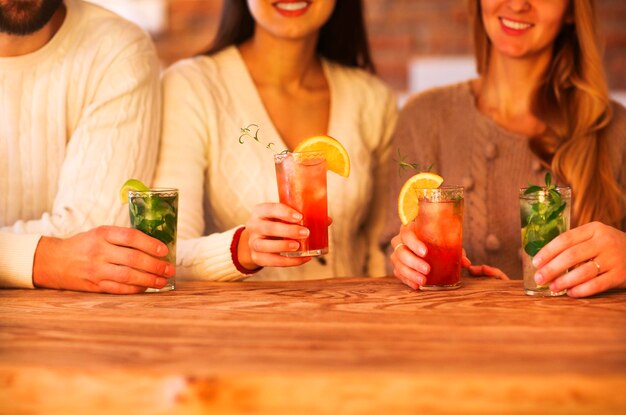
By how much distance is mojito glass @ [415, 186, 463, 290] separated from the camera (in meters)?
1.67

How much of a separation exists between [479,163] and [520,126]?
0.17 metres

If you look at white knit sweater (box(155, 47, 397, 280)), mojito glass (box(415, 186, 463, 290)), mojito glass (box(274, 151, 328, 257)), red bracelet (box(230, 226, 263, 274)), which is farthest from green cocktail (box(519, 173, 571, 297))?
white knit sweater (box(155, 47, 397, 280))

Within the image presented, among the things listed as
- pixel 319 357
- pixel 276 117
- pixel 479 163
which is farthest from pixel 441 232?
pixel 276 117

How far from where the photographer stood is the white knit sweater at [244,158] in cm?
229

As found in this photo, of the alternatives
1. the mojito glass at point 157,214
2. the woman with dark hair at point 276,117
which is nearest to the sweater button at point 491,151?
the woman with dark hair at point 276,117

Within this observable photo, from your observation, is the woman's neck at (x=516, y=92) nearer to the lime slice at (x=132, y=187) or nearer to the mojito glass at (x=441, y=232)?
the mojito glass at (x=441, y=232)

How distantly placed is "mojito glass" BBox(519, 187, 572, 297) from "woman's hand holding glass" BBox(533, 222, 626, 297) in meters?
0.03

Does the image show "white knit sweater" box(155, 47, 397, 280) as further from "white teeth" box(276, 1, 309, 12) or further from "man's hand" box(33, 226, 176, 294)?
"man's hand" box(33, 226, 176, 294)

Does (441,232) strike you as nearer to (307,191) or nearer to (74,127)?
(307,191)


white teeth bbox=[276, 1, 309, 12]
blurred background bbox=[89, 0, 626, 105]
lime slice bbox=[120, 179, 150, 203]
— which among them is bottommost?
lime slice bbox=[120, 179, 150, 203]

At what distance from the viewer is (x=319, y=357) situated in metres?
1.14

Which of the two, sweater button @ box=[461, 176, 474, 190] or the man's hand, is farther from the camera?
sweater button @ box=[461, 176, 474, 190]

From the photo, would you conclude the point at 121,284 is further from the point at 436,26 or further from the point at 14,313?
the point at 436,26

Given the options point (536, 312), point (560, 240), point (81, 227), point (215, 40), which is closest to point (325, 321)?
point (536, 312)
